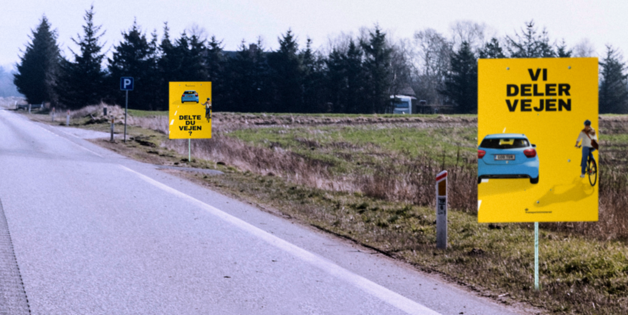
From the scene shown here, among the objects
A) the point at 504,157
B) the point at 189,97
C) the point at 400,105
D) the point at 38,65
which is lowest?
the point at 504,157

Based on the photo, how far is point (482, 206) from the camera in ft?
20.7

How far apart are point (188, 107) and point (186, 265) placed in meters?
14.0

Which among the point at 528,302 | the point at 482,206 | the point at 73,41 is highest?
the point at 73,41

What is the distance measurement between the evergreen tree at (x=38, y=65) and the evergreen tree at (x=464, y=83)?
59.0 metres

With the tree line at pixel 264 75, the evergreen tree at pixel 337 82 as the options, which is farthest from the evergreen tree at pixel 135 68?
the evergreen tree at pixel 337 82

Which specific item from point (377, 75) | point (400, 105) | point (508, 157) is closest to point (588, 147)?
point (508, 157)

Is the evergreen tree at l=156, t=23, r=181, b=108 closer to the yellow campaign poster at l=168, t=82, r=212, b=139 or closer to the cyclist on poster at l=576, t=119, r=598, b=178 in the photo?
the yellow campaign poster at l=168, t=82, r=212, b=139

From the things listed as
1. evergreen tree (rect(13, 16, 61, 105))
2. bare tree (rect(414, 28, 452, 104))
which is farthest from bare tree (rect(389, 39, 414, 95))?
evergreen tree (rect(13, 16, 61, 105))

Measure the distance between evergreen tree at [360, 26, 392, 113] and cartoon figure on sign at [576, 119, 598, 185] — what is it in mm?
68520

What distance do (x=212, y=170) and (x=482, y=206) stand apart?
13378 millimetres

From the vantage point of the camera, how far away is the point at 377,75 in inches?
2926

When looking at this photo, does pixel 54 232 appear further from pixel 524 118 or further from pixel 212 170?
pixel 212 170

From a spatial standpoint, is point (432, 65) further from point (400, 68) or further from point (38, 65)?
point (38, 65)

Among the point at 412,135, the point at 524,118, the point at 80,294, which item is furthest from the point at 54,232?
the point at 412,135
